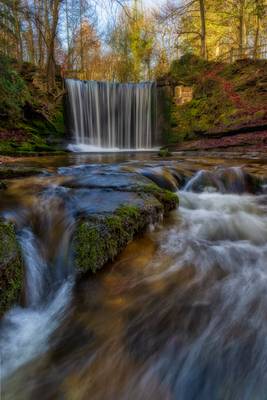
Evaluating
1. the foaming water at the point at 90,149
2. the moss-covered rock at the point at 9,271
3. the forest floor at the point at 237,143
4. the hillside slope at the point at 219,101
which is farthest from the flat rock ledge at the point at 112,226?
the hillside slope at the point at 219,101

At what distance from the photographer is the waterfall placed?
1350 centimetres

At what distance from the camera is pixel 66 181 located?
4.62 meters

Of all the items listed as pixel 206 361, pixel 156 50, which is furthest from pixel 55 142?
pixel 156 50

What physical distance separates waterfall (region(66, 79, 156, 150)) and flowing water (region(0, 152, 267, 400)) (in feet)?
33.3

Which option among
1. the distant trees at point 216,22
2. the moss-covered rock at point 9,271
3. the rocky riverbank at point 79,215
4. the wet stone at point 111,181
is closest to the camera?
the moss-covered rock at point 9,271

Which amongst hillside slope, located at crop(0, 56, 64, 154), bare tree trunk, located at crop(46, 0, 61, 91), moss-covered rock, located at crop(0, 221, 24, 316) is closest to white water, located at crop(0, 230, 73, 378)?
moss-covered rock, located at crop(0, 221, 24, 316)

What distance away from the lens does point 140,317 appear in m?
2.37

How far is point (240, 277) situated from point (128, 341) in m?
1.46

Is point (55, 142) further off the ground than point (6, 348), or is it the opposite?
point (55, 142)

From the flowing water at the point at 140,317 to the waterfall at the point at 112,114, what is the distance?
400 inches

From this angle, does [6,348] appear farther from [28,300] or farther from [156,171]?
[156,171]

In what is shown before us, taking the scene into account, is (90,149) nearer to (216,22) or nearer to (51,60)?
(51,60)

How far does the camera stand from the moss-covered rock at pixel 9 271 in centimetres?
222

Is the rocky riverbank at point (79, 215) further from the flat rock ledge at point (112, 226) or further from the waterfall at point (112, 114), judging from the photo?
the waterfall at point (112, 114)
